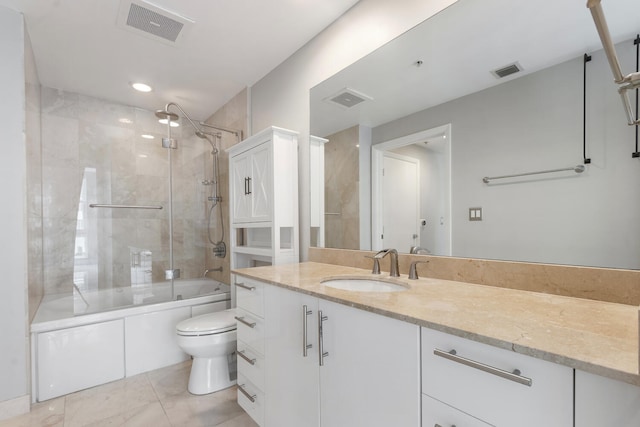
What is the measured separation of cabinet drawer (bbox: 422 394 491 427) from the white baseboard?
2.43 m

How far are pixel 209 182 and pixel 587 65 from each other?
322 centimetres

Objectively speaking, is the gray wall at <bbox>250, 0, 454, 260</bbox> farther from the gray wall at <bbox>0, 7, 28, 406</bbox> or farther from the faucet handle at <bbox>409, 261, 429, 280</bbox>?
the gray wall at <bbox>0, 7, 28, 406</bbox>

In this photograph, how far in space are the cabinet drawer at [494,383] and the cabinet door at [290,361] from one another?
1.72ft

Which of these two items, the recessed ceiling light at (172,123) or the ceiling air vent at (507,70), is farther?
the recessed ceiling light at (172,123)

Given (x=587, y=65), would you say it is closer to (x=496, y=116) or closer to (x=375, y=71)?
(x=496, y=116)

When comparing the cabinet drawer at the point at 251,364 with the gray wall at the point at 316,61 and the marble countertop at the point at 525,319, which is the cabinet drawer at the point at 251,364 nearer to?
the marble countertop at the point at 525,319

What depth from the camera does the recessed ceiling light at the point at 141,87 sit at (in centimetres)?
281

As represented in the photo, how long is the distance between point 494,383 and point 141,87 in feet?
11.4

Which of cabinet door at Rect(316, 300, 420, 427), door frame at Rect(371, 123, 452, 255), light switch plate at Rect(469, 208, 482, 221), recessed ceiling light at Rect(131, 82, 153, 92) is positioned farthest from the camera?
recessed ceiling light at Rect(131, 82, 153, 92)

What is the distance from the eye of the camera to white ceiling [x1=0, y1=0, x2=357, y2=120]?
185 centimetres

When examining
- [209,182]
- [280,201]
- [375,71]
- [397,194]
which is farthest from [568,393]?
[209,182]

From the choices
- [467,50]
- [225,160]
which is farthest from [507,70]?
[225,160]

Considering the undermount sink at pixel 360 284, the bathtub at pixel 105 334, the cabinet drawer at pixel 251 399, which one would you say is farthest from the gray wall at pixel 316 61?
the bathtub at pixel 105 334

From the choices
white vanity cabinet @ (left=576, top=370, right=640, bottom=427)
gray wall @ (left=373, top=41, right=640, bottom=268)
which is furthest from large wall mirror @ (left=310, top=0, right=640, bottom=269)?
white vanity cabinet @ (left=576, top=370, right=640, bottom=427)
